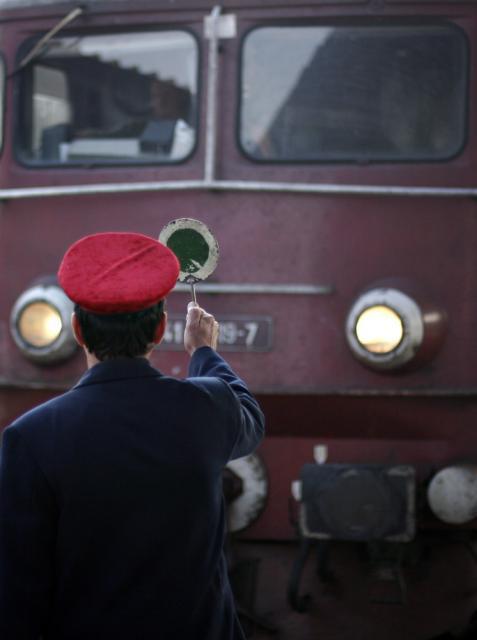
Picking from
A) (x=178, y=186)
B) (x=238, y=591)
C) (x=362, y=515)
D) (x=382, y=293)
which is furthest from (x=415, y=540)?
(x=178, y=186)

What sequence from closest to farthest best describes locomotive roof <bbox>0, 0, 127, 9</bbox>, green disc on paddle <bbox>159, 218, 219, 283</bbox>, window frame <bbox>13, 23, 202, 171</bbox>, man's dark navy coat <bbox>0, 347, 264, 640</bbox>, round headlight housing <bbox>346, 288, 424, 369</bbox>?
1. man's dark navy coat <bbox>0, 347, 264, 640</bbox>
2. green disc on paddle <bbox>159, 218, 219, 283</bbox>
3. round headlight housing <bbox>346, 288, 424, 369</bbox>
4. window frame <bbox>13, 23, 202, 171</bbox>
5. locomotive roof <bbox>0, 0, 127, 9</bbox>

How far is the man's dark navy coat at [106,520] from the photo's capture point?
5.93 feet

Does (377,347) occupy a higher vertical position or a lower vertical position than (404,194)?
lower

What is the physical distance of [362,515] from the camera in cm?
360

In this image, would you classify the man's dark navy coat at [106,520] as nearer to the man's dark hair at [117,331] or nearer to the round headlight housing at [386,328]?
the man's dark hair at [117,331]

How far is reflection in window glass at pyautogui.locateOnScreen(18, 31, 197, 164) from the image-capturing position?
418cm

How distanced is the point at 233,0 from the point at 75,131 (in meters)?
0.85

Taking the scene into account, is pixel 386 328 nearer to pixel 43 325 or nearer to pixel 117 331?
pixel 43 325

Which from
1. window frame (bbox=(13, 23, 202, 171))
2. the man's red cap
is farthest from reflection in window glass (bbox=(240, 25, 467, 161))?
the man's red cap

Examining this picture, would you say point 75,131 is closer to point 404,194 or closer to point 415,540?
point 404,194

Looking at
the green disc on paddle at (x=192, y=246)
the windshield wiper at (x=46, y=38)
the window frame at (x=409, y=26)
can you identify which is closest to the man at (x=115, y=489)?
the green disc on paddle at (x=192, y=246)

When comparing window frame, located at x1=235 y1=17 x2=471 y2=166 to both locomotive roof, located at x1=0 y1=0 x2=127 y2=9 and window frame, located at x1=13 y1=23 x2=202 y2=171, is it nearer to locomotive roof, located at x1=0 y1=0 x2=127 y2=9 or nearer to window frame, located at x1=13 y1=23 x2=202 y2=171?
window frame, located at x1=13 y1=23 x2=202 y2=171

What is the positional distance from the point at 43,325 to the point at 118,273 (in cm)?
212

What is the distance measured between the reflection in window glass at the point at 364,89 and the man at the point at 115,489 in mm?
2242
